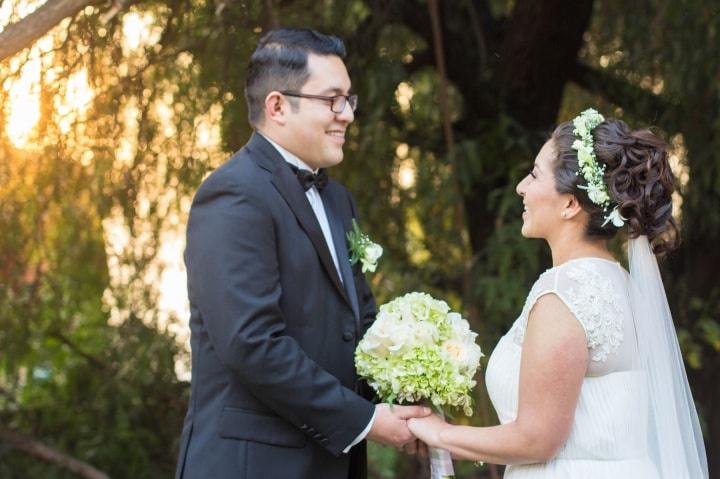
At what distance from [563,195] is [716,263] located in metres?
2.88

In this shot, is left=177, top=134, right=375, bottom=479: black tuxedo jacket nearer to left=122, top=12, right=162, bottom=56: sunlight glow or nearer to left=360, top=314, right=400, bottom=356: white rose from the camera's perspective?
left=360, top=314, right=400, bottom=356: white rose

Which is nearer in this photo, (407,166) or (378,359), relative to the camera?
(378,359)

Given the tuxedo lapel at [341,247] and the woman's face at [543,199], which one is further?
the tuxedo lapel at [341,247]

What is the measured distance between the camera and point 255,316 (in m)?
2.57

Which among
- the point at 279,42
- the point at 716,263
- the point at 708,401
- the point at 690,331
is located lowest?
the point at 708,401

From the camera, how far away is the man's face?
2848 mm

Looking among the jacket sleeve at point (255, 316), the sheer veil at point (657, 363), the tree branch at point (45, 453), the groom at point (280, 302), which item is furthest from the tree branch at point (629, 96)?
the tree branch at point (45, 453)

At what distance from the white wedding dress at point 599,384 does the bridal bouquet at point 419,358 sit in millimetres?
118

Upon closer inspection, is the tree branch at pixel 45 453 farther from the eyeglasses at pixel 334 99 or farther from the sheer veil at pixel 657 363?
the sheer veil at pixel 657 363

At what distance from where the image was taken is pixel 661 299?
2.80 m

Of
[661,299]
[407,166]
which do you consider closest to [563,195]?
[661,299]

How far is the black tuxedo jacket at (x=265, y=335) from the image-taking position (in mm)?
2590

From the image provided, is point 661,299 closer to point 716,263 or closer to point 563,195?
point 563,195

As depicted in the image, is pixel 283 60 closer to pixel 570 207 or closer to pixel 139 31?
pixel 570 207
